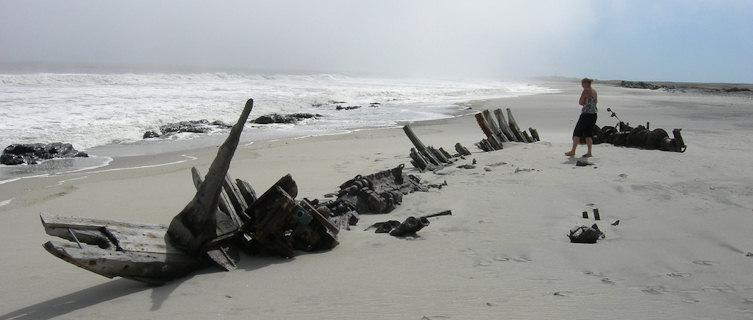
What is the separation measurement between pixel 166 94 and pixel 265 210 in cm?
2573

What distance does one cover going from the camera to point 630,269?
4.36 meters

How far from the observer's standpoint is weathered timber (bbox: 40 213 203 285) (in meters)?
3.63

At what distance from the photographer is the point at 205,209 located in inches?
166

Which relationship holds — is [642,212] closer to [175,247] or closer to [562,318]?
[562,318]

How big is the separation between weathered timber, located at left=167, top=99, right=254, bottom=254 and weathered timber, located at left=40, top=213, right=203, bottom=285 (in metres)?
0.08

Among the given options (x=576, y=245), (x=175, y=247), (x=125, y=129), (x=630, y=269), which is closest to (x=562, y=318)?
(x=630, y=269)

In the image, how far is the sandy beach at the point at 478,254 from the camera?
3676 mm

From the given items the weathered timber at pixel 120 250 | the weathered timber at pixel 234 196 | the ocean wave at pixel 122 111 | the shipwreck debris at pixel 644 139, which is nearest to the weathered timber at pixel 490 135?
the shipwreck debris at pixel 644 139

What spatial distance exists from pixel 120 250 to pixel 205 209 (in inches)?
25.4

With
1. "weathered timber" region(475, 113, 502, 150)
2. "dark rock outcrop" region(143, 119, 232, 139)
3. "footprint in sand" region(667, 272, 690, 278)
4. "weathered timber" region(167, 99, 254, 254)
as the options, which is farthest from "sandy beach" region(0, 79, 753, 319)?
"dark rock outcrop" region(143, 119, 232, 139)

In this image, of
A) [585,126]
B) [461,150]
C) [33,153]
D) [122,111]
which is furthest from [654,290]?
[122,111]

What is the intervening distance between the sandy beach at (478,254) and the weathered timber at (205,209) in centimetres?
29

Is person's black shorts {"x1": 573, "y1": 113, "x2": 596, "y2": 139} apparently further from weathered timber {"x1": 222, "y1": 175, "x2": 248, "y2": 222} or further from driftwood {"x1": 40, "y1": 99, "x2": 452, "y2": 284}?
weathered timber {"x1": 222, "y1": 175, "x2": 248, "y2": 222}

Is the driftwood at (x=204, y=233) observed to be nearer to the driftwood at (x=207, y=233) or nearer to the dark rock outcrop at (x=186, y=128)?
the driftwood at (x=207, y=233)
